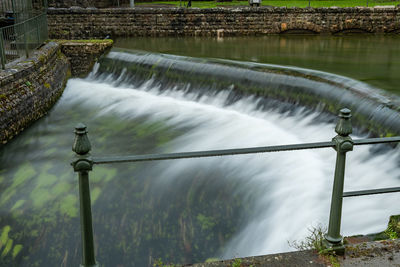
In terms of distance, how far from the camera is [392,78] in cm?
1007

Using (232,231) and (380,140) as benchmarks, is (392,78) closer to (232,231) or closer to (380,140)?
(232,231)

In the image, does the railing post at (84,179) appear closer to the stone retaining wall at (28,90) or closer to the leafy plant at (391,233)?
the leafy plant at (391,233)

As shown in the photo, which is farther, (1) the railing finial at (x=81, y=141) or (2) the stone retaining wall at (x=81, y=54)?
(2) the stone retaining wall at (x=81, y=54)

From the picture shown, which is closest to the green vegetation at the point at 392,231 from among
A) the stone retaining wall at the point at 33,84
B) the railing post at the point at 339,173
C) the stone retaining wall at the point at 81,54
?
the railing post at the point at 339,173

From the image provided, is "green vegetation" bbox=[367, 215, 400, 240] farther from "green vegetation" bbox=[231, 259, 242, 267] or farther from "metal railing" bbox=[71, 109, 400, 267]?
"green vegetation" bbox=[231, 259, 242, 267]

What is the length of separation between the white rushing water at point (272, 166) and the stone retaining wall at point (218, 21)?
354 inches

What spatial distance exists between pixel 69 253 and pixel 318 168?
11.9 feet

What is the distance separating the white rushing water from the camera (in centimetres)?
528

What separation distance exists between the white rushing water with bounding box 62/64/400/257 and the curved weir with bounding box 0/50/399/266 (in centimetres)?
2

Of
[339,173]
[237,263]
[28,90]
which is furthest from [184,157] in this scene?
[28,90]

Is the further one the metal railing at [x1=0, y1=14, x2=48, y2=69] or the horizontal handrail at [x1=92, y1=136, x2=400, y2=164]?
the metal railing at [x1=0, y1=14, x2=48, y2=69]

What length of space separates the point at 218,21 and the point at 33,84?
11.0 metres

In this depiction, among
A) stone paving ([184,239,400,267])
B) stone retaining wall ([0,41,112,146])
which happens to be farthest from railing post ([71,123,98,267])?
stone retaining wall ([0,41,112,146])

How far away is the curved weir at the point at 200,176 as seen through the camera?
5.41 m
